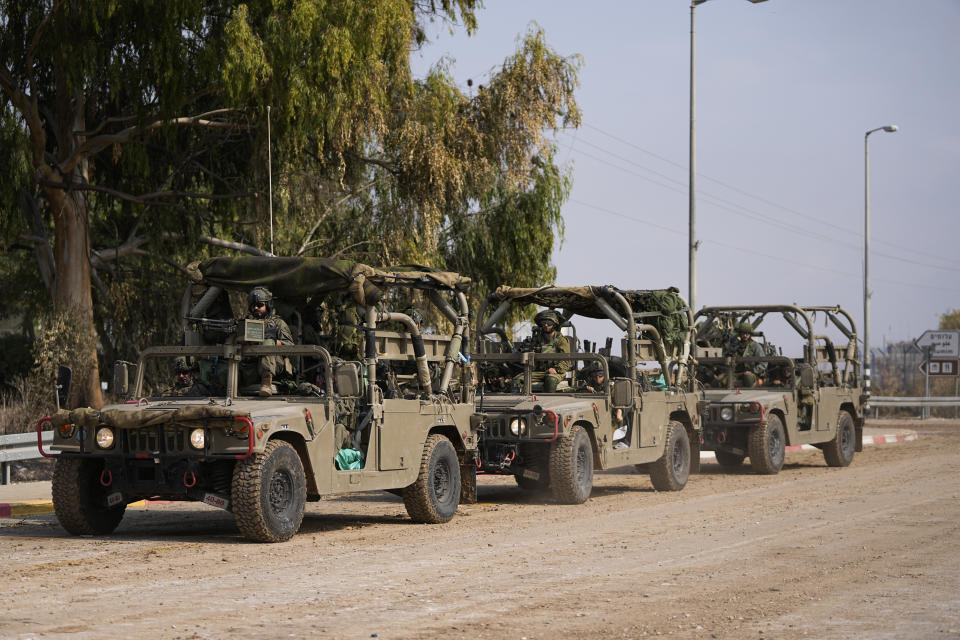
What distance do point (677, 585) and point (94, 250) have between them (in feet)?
69.4

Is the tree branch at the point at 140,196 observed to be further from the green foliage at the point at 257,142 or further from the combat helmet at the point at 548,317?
the combat helmet at the point at 548,317

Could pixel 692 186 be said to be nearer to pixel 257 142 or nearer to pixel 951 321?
pixel 257 142

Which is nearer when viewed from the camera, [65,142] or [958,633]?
[958,633]

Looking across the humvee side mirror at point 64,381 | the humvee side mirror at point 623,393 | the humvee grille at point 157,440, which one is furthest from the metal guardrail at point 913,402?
the humvee side mirror at point 64,381

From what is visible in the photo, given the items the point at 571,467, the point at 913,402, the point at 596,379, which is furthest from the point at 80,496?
the point at 913,402

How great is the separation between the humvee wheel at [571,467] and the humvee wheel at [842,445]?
8093 mm

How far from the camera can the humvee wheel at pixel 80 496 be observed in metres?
12.2

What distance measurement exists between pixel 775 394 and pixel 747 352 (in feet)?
4.30

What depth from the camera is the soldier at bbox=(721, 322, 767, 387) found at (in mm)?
22266

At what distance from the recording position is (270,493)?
11.7 m

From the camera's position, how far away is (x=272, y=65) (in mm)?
22922

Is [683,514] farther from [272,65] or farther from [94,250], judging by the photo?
[94,250]

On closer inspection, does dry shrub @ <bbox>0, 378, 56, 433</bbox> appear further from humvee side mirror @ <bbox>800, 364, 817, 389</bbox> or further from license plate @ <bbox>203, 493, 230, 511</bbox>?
humvee side mirror @ <bbox>800, 364, 817, 389</bbox>

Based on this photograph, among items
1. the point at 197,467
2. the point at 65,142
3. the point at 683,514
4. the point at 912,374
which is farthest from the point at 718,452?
the point at 912,374
